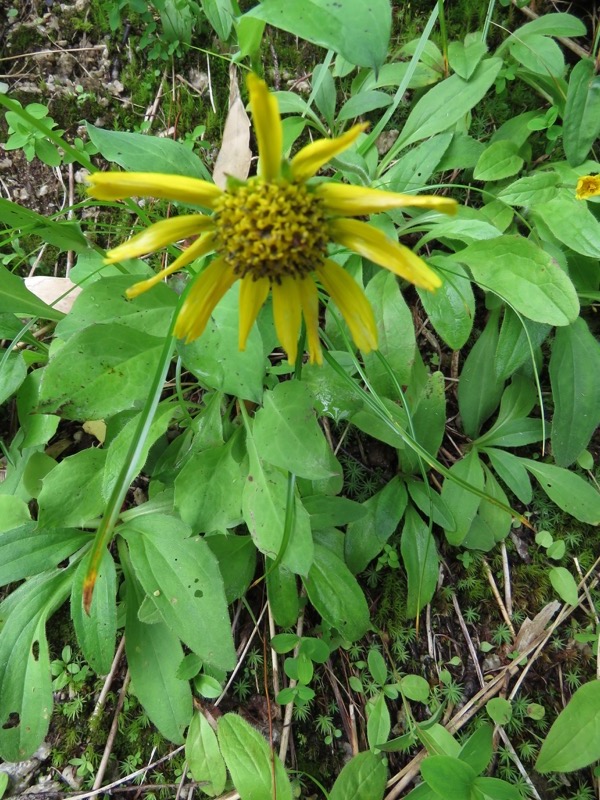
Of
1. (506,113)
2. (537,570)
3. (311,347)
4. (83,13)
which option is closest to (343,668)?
(537,570)

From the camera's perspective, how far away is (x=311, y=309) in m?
1.26

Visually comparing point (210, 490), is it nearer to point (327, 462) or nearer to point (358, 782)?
point (327, 462)

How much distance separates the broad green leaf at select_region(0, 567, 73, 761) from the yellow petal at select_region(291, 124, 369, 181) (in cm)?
137

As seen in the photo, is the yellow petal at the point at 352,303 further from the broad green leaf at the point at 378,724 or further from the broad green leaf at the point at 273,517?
the broad green leaf at the point at 378,724

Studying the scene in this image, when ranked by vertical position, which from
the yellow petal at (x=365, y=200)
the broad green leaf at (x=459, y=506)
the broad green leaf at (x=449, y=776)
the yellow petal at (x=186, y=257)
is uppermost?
the yellow petal at (x=365, y=200)

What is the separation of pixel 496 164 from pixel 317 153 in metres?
1.12

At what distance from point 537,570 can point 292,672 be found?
90 cm

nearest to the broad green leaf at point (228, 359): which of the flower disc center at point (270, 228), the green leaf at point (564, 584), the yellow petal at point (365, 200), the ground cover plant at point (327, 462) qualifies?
the ground cover plant at point (327, 462)

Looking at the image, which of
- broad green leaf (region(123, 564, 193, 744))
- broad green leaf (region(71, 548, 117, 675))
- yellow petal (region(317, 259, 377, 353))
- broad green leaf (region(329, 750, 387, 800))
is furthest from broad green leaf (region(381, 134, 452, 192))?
broad green leaf (region(329, 750, 387, 800))

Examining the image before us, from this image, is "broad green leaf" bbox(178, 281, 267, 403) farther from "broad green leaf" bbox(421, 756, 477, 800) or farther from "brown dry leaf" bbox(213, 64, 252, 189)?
"broad green leaf" bbox(421, 756, 477, 800)

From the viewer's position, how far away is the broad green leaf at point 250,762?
5.19ft

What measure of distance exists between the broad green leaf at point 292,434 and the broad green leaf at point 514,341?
0.76m

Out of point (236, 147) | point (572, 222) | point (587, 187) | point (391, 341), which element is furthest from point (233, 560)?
point (587, 187)

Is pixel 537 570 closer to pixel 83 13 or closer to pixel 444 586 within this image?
pixel 444 586
